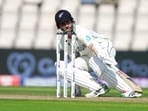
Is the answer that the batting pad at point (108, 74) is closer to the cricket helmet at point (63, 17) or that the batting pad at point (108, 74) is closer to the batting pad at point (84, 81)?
the batting pad at point (84, 81)

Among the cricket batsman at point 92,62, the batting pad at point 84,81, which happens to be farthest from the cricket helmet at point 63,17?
the batting pad at point 84,81

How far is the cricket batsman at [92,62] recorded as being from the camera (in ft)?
→ 33.6

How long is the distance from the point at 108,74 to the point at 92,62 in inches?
13.3

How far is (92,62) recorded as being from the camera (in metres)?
10.5

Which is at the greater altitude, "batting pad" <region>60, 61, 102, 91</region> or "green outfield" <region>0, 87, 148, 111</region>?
"batting pad" <region>60, 61, 102, 91</region>

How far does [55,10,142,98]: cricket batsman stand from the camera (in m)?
10.2

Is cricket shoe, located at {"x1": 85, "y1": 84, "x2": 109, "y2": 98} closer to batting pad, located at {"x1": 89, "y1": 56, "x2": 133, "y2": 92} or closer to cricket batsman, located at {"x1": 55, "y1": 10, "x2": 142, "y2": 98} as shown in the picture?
cricket batsman, located at {"x1": 55, "y1": 10, "x2": 142, "y2": 98}

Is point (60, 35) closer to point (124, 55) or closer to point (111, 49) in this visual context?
point (111, 49)

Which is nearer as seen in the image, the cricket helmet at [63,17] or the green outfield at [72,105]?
the green outfield at [72,105]

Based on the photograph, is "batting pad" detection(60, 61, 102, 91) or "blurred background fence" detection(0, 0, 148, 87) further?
"blurred background fence" detection(0, 0, 148, 87)

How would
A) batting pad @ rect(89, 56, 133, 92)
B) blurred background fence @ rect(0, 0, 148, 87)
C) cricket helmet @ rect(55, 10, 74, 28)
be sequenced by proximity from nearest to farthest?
cricket helmet @ rect(55, 10, 74, 28) < batting pad @ rect(89, 56, 133, 92) < blurred background fence @ rect(0, 0, 148, 87)

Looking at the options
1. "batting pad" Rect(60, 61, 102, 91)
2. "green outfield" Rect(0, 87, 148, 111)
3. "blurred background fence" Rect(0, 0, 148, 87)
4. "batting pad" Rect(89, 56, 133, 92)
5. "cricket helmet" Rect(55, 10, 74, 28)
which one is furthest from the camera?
"blurred background fence" Rect(0, 0, 148, 87)

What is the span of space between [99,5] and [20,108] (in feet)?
63.8

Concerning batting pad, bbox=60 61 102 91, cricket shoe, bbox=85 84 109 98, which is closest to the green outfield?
cricket shoe, bbox=85 84 109 98
